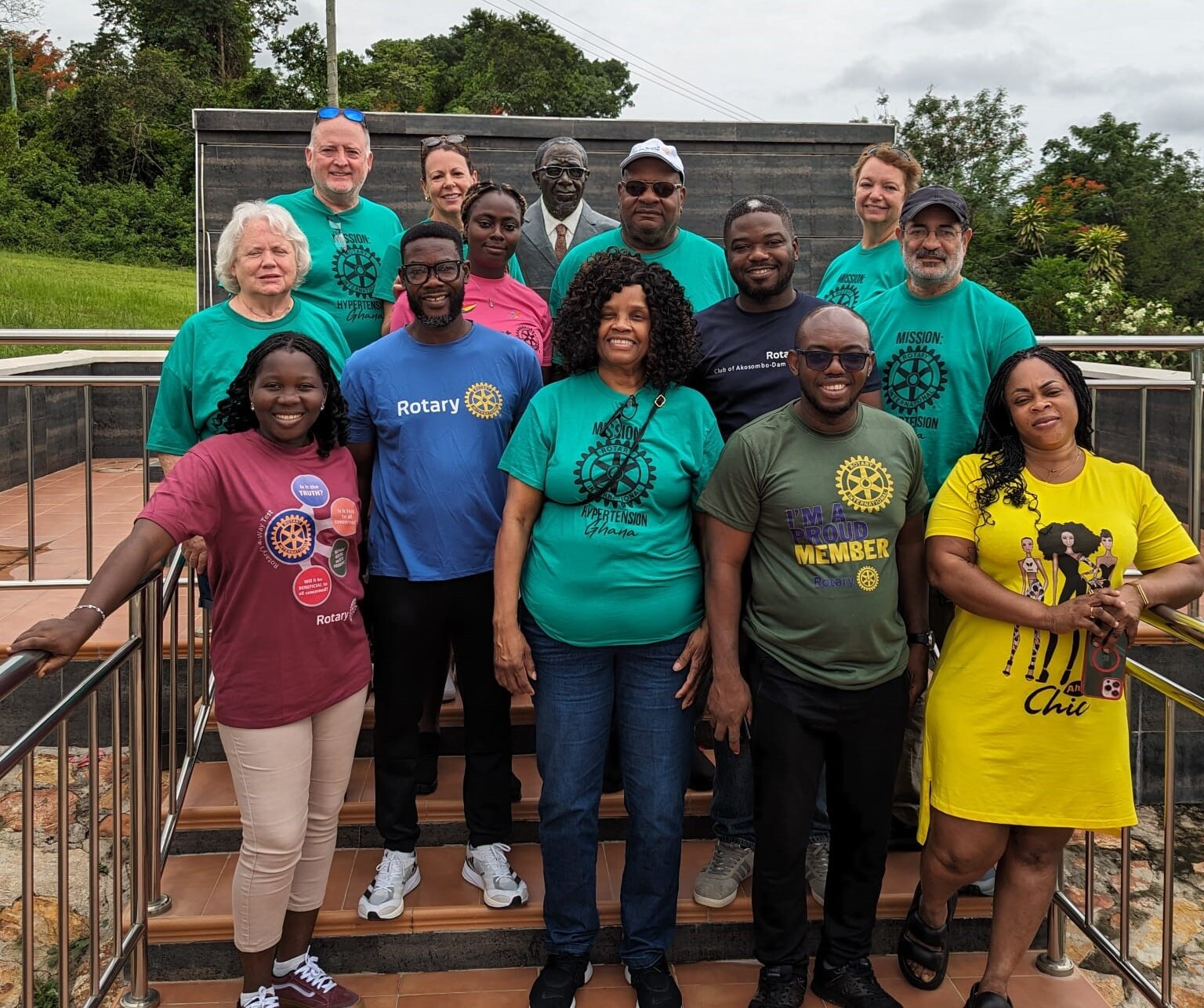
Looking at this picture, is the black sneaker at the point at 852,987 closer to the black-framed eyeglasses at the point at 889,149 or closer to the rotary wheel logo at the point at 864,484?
the rotary wheel logo at the point at 864,484

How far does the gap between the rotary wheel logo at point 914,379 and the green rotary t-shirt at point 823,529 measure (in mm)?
510

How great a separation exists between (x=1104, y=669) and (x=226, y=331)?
2.60m

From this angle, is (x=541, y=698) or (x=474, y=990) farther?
(x=474, y=990)

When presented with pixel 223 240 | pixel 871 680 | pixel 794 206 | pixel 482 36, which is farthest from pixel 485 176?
pixel 482 36

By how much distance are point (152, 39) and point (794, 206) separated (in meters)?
29.2

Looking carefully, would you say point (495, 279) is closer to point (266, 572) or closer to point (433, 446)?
point (433, 446)

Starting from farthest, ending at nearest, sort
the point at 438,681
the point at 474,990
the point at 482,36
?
the point at 482,36, the point at 438,681, the point at 474,990

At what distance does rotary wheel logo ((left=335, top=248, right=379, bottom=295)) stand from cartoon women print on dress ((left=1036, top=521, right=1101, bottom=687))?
245cm

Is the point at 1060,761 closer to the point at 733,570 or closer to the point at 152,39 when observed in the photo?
the point at 733,570

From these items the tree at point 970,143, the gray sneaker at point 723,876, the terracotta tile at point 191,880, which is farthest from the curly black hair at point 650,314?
the tree at point 970,143

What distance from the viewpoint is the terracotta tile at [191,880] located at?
3.12 m

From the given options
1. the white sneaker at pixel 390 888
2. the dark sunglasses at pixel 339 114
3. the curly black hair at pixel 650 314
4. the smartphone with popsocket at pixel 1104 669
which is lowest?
the white sneaker at pixel 390 888

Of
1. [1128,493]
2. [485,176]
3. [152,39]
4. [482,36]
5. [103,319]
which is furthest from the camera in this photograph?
[482,36]

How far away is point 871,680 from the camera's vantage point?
2.61 metres
